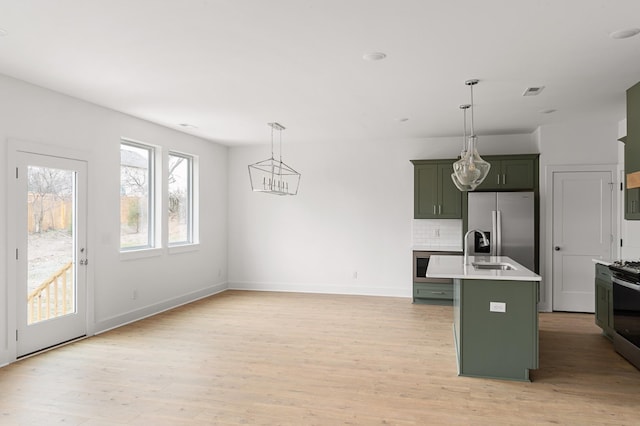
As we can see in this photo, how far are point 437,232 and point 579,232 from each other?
2.04 metres

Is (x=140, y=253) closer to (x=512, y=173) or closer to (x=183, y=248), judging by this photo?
(x=183, y=248)

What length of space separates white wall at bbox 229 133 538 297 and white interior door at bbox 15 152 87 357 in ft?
11.6

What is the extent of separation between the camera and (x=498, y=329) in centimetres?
374

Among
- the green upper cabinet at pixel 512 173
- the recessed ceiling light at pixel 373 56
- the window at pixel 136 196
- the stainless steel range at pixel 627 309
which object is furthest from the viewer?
the green upper cabinet at pixel 512 173

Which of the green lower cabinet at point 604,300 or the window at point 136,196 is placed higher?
the window at point 136,196

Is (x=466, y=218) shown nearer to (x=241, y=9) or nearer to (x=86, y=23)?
(x=241, y=9)

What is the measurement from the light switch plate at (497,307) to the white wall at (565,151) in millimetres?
3075

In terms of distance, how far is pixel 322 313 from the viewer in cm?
621

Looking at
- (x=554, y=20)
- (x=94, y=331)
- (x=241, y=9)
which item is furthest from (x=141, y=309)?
(x=554, y=20)

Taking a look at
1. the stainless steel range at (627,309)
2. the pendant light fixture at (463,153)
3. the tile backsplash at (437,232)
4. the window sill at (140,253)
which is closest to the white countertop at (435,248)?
the tile backsplash at (437,232)

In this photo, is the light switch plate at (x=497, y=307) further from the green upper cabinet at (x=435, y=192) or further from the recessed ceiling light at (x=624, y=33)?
the green upper cabinet at (x=435, y=192)

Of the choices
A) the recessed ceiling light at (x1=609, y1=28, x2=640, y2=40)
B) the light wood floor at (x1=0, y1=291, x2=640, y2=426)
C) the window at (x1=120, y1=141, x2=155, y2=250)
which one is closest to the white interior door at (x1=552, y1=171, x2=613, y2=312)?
the light wood floor at (x1=0, y1=291, x2=640, y2=426)

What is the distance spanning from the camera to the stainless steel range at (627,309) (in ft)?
12.8

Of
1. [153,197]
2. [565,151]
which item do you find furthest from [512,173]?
[153,197]
